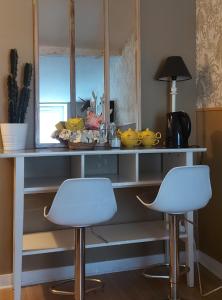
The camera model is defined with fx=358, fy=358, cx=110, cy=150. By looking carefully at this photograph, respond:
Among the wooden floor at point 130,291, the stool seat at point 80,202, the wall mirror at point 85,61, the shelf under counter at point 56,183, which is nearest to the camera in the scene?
the stool seat at point 80,202

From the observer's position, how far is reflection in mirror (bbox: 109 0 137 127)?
267 centimetres

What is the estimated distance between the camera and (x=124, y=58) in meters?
2.70

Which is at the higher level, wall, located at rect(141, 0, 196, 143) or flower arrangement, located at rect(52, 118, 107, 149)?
wall, located at rect(141, 0, 196, 143)

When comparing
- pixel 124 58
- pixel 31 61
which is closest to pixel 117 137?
pixel 124 58

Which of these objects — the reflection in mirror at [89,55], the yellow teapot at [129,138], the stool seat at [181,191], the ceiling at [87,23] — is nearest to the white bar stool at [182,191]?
the stool seat at [181,191]

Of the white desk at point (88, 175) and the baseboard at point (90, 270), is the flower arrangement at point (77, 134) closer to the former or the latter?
the white desk at point (88, 175)

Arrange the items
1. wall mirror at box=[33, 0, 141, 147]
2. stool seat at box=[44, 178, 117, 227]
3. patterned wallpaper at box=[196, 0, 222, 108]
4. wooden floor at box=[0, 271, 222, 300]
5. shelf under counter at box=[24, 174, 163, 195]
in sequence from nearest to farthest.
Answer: stool seat at box=[44, 178, 117, 227]
shelf under counter at box=[24, 174, 163, 195]
wooden floor at box=[0, 271, 222, 300]
wall mirror at box=[33, 0, 141, 147]
patterned wallpaper at box=[196, 0, 222, 108]

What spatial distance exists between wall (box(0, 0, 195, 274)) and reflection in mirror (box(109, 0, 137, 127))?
100 millimetres

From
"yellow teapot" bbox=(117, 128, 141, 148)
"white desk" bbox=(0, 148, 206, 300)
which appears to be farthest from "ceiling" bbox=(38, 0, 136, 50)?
"white desk" bbox=(0, 148, 206, 300)

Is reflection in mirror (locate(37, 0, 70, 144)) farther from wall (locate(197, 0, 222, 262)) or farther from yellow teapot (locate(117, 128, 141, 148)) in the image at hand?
wall (locate(197, 0, 222, 262))

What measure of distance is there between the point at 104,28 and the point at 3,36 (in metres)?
0.73

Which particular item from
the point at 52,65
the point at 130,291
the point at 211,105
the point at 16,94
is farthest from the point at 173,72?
the point at 130,291

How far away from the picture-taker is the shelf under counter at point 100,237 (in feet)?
7.32

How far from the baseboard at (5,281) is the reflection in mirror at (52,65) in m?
0.98
